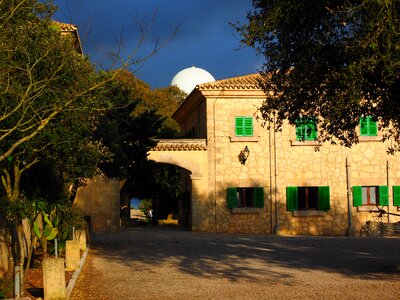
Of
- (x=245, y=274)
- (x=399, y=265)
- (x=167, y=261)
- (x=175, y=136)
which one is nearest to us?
(x=245, y=274)

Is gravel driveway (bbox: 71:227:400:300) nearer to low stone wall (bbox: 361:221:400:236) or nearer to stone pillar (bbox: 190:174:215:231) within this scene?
low stone wall (bbox: 361:221:400:236)

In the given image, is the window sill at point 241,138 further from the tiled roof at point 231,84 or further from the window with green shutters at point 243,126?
the tiled roof at point 231,84

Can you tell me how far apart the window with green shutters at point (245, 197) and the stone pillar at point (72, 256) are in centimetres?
1660

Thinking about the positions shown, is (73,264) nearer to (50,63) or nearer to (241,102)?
(50,63)

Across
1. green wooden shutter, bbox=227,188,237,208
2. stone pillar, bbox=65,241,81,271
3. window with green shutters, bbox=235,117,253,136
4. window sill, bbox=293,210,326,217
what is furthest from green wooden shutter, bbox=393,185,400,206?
stone pillar, bbox=65,241,81,271

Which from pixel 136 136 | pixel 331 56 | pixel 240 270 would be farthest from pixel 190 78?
pixel 331 56

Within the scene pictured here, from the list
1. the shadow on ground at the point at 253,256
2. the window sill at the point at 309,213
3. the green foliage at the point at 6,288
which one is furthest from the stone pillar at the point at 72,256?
the window sill at the point at 309,213

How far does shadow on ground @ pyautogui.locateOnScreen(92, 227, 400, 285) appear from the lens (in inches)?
600

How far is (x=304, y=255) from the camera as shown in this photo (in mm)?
19391

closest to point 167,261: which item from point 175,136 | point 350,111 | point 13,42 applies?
point 350,111

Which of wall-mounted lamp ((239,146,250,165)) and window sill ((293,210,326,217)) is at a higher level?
wall-mounted lamp ((239,146,250,165))

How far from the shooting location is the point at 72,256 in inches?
606

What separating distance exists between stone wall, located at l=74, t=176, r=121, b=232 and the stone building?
97.6 inches

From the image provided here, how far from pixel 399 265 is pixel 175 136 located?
2785 cm
